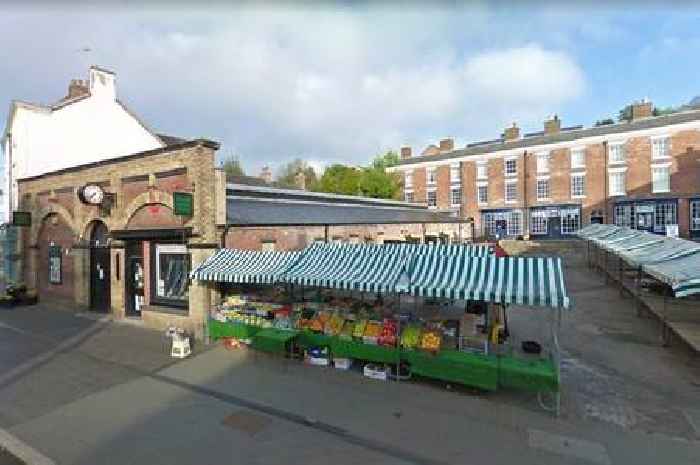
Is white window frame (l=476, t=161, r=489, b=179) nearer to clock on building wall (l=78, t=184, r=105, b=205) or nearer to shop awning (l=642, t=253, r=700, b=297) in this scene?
shop awning (l=642, t=253, r=700, b=297)

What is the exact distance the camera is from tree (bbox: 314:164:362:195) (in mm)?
44188

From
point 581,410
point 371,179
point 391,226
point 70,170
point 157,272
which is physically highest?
point 371,179

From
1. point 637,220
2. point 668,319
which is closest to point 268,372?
point 668,319

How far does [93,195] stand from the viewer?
12938 mm

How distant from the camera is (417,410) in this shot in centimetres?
652

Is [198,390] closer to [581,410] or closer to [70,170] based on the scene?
[581,410]

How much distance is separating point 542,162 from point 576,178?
359cm

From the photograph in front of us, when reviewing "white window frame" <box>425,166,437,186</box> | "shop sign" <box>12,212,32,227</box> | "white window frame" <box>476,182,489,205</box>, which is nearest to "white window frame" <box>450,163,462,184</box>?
"white window frame" <box>425,166,437,186</box>

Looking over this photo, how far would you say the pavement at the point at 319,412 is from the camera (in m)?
5.36

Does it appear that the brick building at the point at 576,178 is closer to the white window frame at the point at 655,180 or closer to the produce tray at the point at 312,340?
the white window frame at the point at 655,180

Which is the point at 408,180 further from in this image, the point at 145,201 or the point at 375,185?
the point at 145,201

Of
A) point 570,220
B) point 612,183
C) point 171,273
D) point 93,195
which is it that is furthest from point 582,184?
point 93,195

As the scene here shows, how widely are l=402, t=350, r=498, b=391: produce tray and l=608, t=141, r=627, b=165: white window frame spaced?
39.5 metres

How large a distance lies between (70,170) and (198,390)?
11.5 meters
